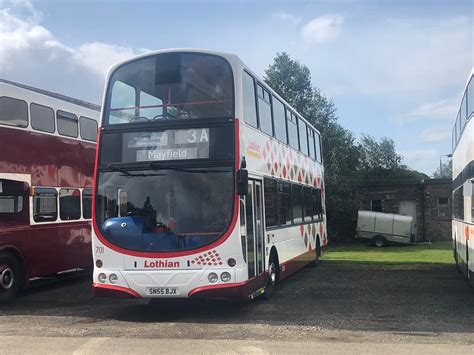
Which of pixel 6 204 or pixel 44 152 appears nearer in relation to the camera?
pixel 6 204

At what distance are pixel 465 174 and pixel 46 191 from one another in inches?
373

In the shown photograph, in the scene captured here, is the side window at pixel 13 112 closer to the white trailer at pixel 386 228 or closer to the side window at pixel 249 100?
the side window at pixel 249 100

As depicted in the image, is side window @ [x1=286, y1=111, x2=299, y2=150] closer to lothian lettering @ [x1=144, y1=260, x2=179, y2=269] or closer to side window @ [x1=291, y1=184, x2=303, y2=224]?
side window @ [x1=291, y1=184, x2=303, y2=224]

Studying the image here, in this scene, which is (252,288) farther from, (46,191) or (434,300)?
(46,191)

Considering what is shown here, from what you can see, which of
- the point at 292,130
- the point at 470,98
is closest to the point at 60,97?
the point at 292,130

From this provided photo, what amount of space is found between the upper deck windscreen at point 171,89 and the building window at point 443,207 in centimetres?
3187

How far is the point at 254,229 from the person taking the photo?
9.65 metres

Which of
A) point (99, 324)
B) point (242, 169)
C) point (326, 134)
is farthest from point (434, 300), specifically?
A: point (326, 134)

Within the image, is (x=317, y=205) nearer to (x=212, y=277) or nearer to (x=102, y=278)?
(x=212, y=277)

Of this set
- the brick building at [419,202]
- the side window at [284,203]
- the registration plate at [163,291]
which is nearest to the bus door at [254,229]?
the registration plate at [163,291]

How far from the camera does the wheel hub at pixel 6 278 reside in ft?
36.3

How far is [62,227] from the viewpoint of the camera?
13.3 meters

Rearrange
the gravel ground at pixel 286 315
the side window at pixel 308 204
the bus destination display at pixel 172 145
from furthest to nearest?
1. the side window at pixel 308 204
2. the bus destination display at pixel 172 145
3. the gravel ground at pixel 286 315

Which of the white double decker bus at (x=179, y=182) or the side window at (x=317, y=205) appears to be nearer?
the white double decker bus at (x=179, y=182)
